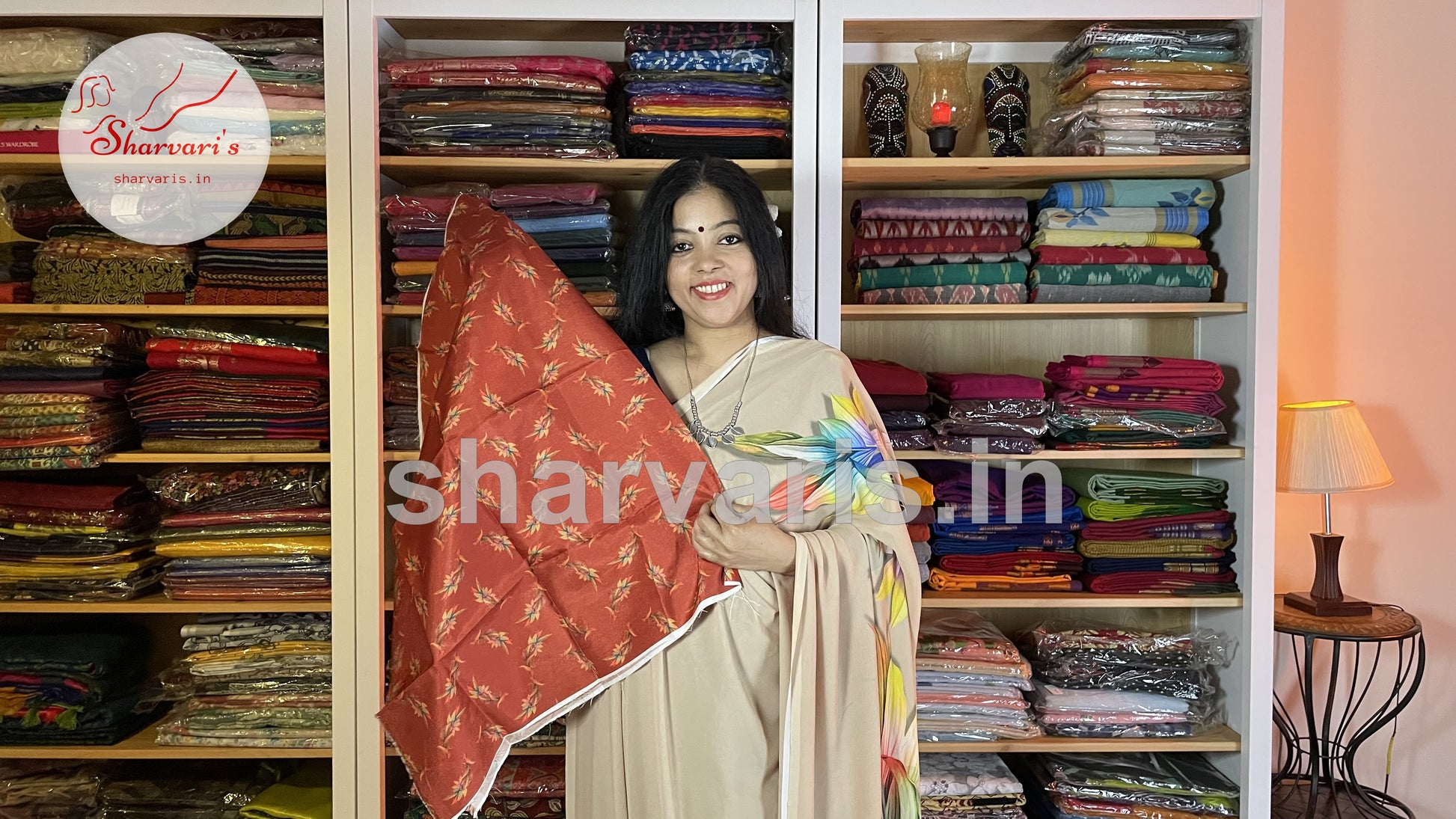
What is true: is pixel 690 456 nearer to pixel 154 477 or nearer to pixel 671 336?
pixel 671 336

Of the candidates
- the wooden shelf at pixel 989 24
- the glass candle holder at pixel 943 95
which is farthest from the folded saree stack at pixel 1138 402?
the wooden shelf at pixel 989 24

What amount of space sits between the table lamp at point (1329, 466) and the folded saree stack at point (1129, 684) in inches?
11.3

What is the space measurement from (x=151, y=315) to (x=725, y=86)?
1449 mm

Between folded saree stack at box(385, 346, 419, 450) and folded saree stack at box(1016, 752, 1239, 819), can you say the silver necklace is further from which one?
folded saree stack at box(1016, 752, 1239, 819)

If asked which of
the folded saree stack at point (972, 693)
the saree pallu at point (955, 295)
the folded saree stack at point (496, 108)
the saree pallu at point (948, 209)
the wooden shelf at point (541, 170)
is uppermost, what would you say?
the folded saree stack at point (496, 108)

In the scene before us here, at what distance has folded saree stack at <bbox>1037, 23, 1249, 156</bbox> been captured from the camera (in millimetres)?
2275

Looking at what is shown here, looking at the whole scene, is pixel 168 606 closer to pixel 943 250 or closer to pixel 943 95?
pixel 943 250

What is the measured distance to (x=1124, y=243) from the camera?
7.87 ft

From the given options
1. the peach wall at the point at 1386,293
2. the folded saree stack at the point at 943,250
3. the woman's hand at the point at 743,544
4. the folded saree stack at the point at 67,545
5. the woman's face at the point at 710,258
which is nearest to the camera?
the woman's hand at the point at 743,544

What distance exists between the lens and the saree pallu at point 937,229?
2428 mm

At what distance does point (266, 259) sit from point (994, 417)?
163cm

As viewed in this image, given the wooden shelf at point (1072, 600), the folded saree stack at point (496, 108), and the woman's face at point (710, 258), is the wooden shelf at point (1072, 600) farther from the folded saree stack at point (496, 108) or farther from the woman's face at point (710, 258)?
the folded saree stack at point (496, 108)

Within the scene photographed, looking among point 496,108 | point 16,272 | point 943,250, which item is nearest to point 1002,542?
point 943,250

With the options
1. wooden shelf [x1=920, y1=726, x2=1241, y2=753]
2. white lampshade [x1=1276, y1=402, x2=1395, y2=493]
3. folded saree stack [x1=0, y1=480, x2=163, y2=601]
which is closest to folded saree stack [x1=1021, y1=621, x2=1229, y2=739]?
wooden shelf [x1=920, y1=726, x2=1241, y2=753]
